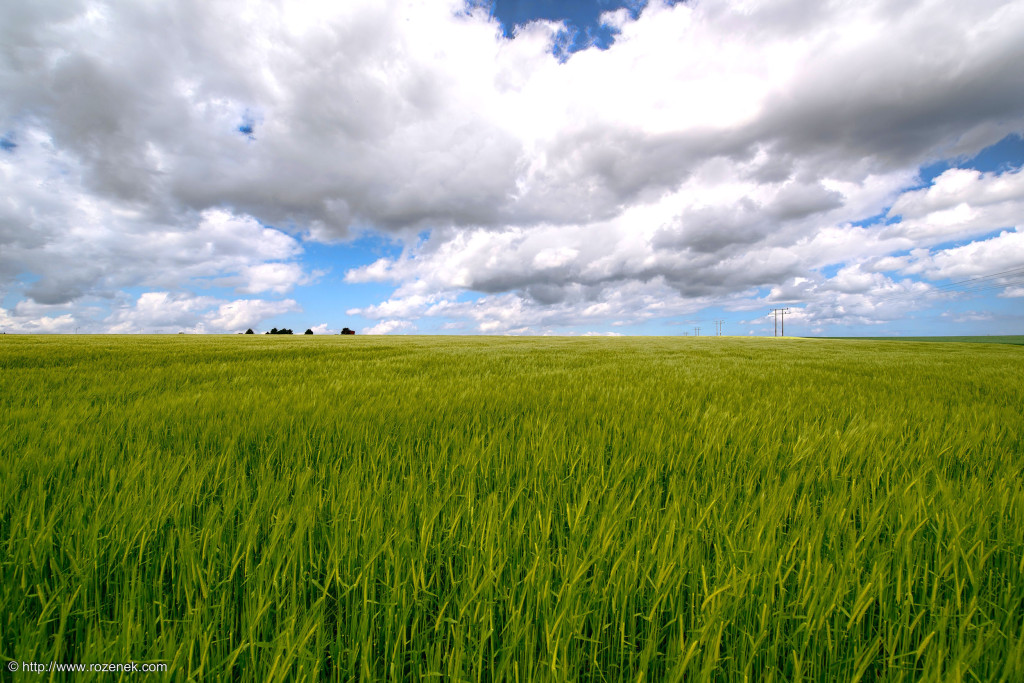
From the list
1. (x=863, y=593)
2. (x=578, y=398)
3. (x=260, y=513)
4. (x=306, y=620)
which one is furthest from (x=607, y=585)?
(x=578, y=398)

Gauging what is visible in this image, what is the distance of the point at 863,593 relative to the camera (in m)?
1.08

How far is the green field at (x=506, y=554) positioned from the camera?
99cm

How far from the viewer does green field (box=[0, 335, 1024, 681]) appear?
3.26ft

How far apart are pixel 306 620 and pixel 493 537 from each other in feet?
1.99

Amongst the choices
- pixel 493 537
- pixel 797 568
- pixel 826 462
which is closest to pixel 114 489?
pixel 493 537

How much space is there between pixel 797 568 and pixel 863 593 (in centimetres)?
32

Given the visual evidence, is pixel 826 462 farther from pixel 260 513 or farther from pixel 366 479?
pixel 260 513

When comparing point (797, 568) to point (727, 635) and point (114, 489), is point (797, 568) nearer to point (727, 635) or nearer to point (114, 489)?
point (727, 635)

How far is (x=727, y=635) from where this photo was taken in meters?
1.08

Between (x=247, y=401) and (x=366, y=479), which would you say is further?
(x=247, y=401)

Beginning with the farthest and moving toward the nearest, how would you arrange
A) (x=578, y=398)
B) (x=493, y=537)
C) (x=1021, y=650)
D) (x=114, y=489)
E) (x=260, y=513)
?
(x=578, y=398) < (x=114, y=489) < (x=260, y=513) < (x=493, y=537) < (x=1021, y=650)

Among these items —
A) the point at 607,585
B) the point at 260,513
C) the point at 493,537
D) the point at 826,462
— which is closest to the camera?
the point at 607,585

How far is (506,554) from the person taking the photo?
1.28m

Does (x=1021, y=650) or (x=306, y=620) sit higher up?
(x=306, y=620)
